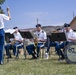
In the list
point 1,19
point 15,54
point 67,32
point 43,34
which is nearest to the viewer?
point 1,19

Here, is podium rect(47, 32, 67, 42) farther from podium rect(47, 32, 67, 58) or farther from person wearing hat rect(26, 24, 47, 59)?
person wearing hat rect(26, 24, 47, 59)

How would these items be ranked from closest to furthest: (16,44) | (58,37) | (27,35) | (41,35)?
1. (58,37)
2. (41,35)
3. (27,35)
4. (16,44)

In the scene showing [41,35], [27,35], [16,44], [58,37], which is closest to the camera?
[58,37]

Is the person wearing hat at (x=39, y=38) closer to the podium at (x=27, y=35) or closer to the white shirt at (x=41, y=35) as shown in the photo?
the white shirt at (x=41, y=35)

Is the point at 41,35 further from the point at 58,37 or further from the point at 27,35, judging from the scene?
the point at 58,37

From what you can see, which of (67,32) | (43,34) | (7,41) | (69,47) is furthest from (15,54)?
(69,47)

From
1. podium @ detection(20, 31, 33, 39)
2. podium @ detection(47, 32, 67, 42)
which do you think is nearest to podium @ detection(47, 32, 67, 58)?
podium @ detection(47, 32, 67, 42)

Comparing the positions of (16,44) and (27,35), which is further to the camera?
(16,44)

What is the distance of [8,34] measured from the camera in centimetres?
1566

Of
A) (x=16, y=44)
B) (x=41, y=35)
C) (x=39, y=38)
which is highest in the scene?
(x=41, y=35)

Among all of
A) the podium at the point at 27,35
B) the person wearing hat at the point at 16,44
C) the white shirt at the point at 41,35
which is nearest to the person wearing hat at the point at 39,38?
the white shirt at the point at 41,35

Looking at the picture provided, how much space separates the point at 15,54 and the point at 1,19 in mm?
4700

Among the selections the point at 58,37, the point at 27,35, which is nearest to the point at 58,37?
the point at 58,37

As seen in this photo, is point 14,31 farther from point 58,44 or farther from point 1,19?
point 1,19
